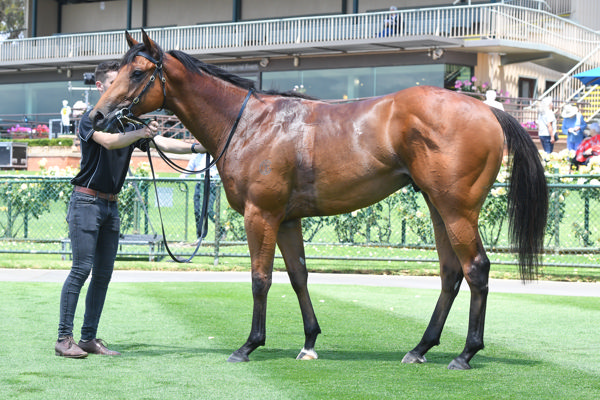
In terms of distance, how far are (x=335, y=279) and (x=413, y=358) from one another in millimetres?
5064

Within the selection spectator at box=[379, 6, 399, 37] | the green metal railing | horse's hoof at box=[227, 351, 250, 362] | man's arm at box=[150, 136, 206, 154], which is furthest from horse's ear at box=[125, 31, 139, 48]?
spectator at box=[379, 6, 399, 37]

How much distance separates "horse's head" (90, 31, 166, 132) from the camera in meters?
6.00

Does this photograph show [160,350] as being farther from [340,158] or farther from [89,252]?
[340,158]

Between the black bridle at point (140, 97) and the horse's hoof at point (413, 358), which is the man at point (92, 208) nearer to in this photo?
the black bridle at point (140, 97)

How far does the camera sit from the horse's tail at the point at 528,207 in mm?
6117

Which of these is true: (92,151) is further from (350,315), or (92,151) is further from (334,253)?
(334,253)

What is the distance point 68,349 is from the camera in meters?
6.11

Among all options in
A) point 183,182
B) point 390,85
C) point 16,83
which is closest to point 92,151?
point 183,182

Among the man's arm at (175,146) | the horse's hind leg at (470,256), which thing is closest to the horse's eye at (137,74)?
the man's arm at (175,146)

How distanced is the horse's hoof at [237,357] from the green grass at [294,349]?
0.07m

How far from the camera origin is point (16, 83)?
39.7m

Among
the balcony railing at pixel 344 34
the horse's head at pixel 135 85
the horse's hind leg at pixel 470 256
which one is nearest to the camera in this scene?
the horse's hind leg at pixel 470 256

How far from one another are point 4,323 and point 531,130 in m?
19.5

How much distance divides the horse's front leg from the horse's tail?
1.81 m
